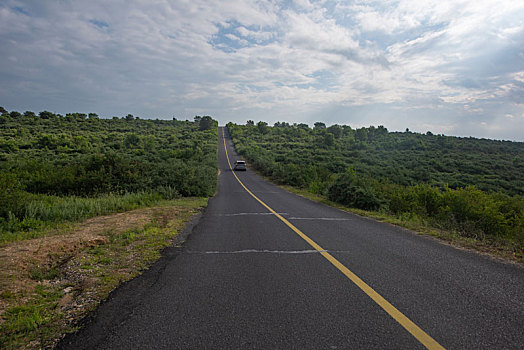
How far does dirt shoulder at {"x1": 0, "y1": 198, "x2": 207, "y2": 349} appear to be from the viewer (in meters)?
2.69

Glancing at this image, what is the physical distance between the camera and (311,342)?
7.86ft

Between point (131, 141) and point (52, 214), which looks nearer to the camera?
point (52, 214)

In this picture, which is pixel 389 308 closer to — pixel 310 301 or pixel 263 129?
pixel 310 301

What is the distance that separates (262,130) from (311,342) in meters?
101

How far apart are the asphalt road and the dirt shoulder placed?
31cm

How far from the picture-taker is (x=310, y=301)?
317cm

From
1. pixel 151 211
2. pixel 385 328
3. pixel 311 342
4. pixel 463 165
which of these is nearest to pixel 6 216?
pixel 151 211

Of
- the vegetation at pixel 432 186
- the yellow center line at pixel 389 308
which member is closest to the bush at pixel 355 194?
the vegetation at pixel 432 186

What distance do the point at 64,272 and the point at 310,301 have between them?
12.3 feet

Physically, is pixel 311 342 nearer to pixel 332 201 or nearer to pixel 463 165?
pixel 332 201

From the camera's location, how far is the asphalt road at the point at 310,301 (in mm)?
2451

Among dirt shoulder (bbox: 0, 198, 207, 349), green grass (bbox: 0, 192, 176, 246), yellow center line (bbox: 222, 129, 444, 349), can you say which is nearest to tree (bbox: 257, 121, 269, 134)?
green grass (bbox: 0, 192, 176, 246)

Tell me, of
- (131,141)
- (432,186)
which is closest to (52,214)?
(432,186)

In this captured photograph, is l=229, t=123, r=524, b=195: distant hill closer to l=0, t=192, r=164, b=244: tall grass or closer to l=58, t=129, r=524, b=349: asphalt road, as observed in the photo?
l=58, t=129, r=524, b=349: asphalt road
